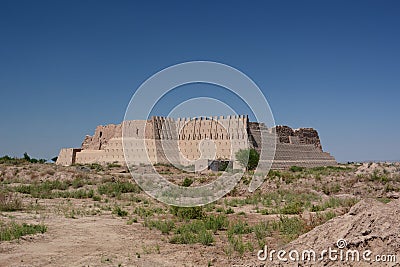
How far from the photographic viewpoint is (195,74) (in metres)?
13.2

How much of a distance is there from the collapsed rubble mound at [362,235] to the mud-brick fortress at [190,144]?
140ft

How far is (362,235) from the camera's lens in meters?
5.68

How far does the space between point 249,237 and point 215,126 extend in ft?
159

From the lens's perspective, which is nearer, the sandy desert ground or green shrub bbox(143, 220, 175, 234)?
the sandy desert ground

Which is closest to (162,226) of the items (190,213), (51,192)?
(190,213)

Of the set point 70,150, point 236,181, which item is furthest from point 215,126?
point 236,181

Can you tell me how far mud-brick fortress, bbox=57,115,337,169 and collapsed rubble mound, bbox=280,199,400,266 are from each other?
42787 mm

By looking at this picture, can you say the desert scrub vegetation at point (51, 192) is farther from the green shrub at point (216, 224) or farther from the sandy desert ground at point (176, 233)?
the green shrub at point (216, 224)

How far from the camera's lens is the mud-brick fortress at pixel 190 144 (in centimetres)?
5406

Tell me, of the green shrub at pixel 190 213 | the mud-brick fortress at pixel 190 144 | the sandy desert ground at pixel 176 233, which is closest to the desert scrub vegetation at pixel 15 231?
the sandy desert ground at pixel 176 233

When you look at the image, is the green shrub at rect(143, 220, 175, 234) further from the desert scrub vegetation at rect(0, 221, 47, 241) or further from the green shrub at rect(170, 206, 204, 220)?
the desert scrub vegetation at rect(0, 221, 47, 241)

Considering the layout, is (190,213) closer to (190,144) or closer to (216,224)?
(216,224)

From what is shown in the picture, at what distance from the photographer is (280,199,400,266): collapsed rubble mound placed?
5309mm

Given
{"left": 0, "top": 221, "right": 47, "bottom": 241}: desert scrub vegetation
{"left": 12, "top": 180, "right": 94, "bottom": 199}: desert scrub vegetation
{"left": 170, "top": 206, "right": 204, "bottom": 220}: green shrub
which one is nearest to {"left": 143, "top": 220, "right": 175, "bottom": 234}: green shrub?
{"left": 170, "top": 206, "right": 204, "bottom": 220}: green shrub
